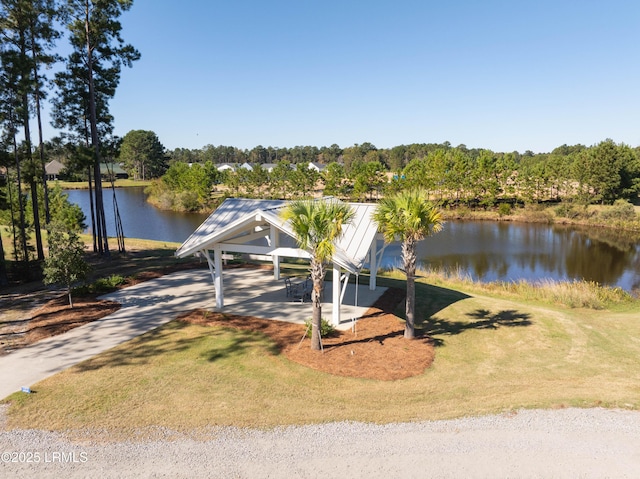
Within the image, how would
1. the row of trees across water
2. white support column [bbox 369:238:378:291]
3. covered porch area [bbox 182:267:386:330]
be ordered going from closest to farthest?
covered porch area [bbox 182:267:386:330] < white support column [bbox 369:238:378:291] < the row of trees across water

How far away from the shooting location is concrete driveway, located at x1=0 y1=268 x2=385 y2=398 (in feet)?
31.2

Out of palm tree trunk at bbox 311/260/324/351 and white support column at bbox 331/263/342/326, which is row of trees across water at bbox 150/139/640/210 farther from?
palm tree trunk at bbox 311/260/324/351

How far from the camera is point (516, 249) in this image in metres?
34.0

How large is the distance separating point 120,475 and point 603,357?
11.8m

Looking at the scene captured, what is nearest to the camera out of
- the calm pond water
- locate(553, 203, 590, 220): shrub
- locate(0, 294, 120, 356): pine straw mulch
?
locate(0, 294, 120, 356): pine straw mulch

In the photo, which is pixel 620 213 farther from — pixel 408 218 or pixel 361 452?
pixel 361 452

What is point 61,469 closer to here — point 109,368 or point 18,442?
point 18,442

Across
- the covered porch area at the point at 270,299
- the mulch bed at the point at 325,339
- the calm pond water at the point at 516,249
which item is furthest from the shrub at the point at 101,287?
the calm pond water at the point at 516,249

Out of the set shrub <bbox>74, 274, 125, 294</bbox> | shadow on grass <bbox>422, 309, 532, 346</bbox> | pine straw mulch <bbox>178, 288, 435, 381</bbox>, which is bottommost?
shadow on grass <bbox>422, 309, 532, 346</bbox>

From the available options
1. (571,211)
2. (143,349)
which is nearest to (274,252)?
(143,349)

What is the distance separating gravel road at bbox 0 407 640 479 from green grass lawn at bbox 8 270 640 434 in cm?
42

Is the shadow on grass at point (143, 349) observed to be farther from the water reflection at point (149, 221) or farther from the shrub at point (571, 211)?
the shrub at point (571, 211)

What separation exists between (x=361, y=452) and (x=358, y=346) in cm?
426

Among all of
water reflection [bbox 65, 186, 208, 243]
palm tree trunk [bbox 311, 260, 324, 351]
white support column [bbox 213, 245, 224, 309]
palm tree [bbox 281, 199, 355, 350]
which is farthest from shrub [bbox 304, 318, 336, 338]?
water reflection [bbox 65, 186, 208, 243]
